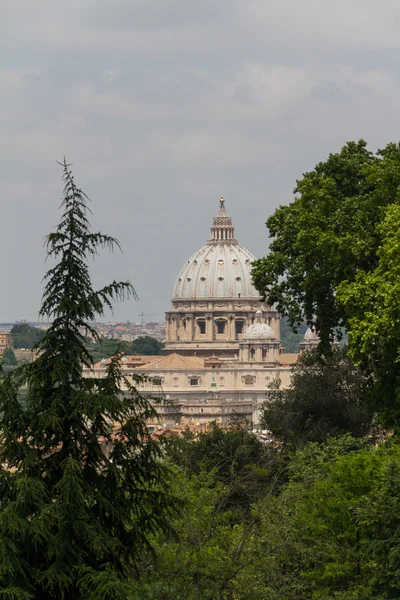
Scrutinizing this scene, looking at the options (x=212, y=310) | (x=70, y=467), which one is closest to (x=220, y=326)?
(x=212, y=310)

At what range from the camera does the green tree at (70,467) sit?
55.9ft

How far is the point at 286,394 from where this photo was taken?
5059 centimetres

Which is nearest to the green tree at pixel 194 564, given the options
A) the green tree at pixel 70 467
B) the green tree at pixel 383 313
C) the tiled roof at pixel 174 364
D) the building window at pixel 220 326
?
the green tree at pixel 70 467

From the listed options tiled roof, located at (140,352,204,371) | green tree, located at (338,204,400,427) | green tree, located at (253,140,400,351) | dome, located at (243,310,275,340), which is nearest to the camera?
green tree, located at (338,204,400,427)

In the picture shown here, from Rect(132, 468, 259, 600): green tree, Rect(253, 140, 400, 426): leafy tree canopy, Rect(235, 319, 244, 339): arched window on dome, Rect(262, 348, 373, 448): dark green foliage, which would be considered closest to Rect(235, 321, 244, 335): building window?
Rect(235, 319, 244, 339): arched window on dome

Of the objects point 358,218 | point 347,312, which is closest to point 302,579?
point 347,312

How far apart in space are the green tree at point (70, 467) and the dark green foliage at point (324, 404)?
84.4 ft

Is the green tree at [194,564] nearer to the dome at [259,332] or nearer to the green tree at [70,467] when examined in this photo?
the green tree at [70,467]

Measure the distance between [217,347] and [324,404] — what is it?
14238 cm

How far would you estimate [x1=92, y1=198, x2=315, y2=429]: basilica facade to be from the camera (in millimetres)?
161875

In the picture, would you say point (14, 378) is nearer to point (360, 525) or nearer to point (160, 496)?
point (160, 496)

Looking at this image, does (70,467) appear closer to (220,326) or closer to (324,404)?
(324,404)

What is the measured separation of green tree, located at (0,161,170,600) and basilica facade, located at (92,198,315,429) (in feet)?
Answer: 400

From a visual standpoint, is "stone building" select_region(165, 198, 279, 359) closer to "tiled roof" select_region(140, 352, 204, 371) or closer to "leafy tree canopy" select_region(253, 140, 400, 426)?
"tiled roof" select_region(140, 352, 204, 371)
